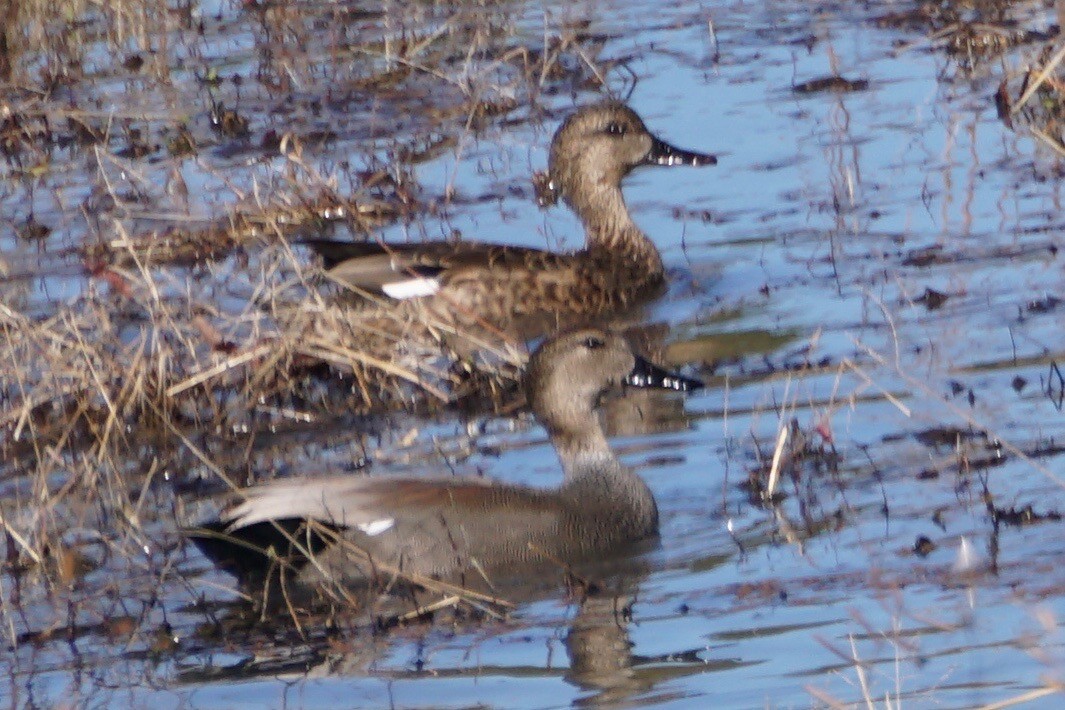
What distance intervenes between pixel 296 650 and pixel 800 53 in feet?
25.0

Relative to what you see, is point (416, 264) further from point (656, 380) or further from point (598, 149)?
point (656, 380)

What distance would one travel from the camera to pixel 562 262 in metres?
9.42

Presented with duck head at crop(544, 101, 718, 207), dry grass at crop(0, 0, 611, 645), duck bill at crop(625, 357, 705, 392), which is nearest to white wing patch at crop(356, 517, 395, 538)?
dry grass at crop(0, 0, 611, 645)

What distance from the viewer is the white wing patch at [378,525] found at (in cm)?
650

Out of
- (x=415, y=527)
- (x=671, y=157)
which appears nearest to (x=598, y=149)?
(x=671, y=157)

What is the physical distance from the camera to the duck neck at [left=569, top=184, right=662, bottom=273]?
9.71 metres

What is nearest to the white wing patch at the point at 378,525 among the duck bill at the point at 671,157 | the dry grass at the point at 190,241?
the dry grass at the point at 190,241

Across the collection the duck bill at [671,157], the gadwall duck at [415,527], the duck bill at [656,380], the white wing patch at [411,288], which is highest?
the duck bill at [671,157]

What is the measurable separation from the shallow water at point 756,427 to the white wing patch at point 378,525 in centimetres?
39

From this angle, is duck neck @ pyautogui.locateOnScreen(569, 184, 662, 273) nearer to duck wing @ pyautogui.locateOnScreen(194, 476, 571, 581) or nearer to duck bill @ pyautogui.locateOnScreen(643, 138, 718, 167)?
duck bill @ pyautogui.locateOnScreen(643, 138, 718, 167)

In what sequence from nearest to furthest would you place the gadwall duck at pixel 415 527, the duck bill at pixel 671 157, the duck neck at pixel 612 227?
the gadwall duck at pixel 415 527 → the duck neck at pixel 612 227 → the duck bill at pixel 671 157

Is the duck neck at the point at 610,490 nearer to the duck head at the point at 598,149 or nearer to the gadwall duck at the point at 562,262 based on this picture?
the gadwall duck at the point at 562,262

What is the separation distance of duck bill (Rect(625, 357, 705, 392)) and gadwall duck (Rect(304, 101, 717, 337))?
1.20 m

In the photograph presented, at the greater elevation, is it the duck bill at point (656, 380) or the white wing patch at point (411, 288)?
the white wing patch at point (411, 288)
